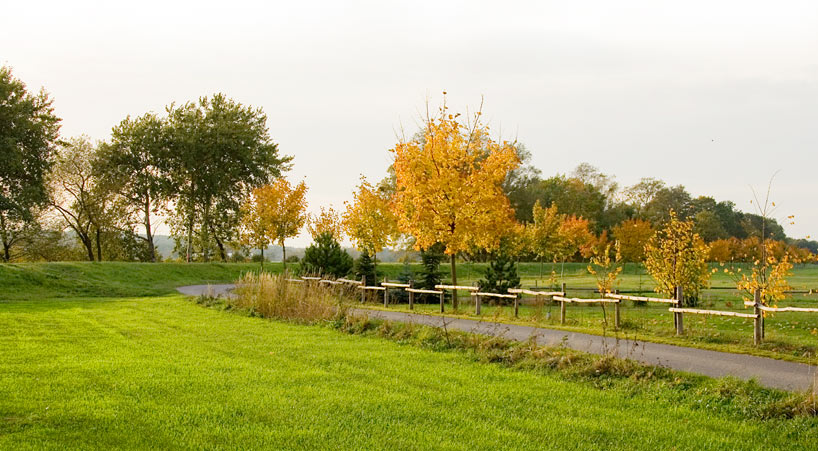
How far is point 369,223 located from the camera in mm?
30641

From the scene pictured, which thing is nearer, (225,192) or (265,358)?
(265,358)

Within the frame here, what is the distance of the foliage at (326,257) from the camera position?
29.9 m

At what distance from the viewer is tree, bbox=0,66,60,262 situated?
39.5 meters

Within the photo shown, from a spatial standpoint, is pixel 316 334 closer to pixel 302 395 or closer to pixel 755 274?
pixel 302 395

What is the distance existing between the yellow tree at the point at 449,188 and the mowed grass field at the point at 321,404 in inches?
310

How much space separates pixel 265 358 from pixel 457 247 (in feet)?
34.1

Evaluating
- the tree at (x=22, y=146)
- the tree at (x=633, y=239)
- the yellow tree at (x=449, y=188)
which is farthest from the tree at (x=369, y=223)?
the tree at (x=633, y=239)

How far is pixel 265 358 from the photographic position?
11227mm

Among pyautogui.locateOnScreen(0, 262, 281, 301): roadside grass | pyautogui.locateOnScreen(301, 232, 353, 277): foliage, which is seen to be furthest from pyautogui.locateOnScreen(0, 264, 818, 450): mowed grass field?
pyautogui.locateOnScreen(0, 262, 281, 301): roadside grass

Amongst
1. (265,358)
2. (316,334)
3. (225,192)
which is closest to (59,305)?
(316,334)

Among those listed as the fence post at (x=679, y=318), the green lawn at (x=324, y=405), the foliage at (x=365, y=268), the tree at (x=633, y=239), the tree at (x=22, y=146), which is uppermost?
the tree at (x=22, y=146)

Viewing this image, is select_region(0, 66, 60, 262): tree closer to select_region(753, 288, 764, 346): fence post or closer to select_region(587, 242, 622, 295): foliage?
select_region(587, 242, 622, 295): foliage

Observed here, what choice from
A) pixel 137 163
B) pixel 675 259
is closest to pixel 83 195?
pixel 137 163

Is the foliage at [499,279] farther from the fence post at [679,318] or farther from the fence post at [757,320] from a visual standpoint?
the fence post at [757,320]
